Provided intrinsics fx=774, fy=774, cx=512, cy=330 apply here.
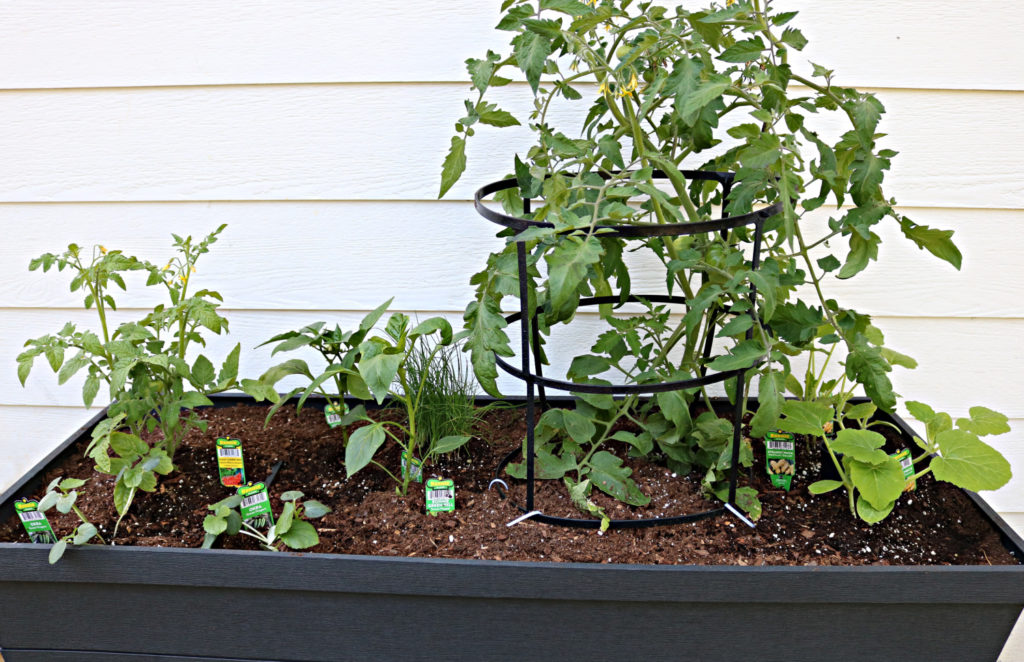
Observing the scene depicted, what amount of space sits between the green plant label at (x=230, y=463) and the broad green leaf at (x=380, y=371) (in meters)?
0.32

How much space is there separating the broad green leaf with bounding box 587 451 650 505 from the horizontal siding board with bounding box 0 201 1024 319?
42 cm

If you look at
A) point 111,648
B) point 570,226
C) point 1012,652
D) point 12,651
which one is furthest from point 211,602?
point 1012,652

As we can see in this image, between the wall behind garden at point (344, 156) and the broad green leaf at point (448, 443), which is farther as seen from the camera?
the wall behind garden at point (344, 156)

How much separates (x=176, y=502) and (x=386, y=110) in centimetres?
76

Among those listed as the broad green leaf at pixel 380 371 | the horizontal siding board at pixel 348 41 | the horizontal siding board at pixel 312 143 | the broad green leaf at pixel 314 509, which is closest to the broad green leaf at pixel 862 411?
the horizontal siding board at pixel 312 143

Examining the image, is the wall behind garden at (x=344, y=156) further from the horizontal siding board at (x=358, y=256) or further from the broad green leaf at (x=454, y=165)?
the broad green leaf at (x=454, y=165)

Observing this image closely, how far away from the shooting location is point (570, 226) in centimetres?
84

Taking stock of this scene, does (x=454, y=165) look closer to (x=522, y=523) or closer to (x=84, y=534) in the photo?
(x=522, y=523)

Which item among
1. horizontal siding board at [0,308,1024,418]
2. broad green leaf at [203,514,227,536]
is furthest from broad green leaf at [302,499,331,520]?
horizontal siding board at [0,308,1024,418]

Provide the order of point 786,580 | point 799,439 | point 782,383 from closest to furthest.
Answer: point 786,580 < point 782,383 < point 799,439

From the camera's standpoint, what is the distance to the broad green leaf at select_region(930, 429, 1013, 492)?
1.02 metres

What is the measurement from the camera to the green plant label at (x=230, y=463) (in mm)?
1200

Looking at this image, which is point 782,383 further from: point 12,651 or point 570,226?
point 12,651

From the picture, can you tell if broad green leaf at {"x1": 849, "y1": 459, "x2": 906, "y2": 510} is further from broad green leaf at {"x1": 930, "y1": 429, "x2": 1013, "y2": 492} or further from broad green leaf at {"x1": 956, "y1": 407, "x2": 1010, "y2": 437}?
broad green leaf at {"x1": 956, "y1": 407, "x2": 1010, "y2": 437}
